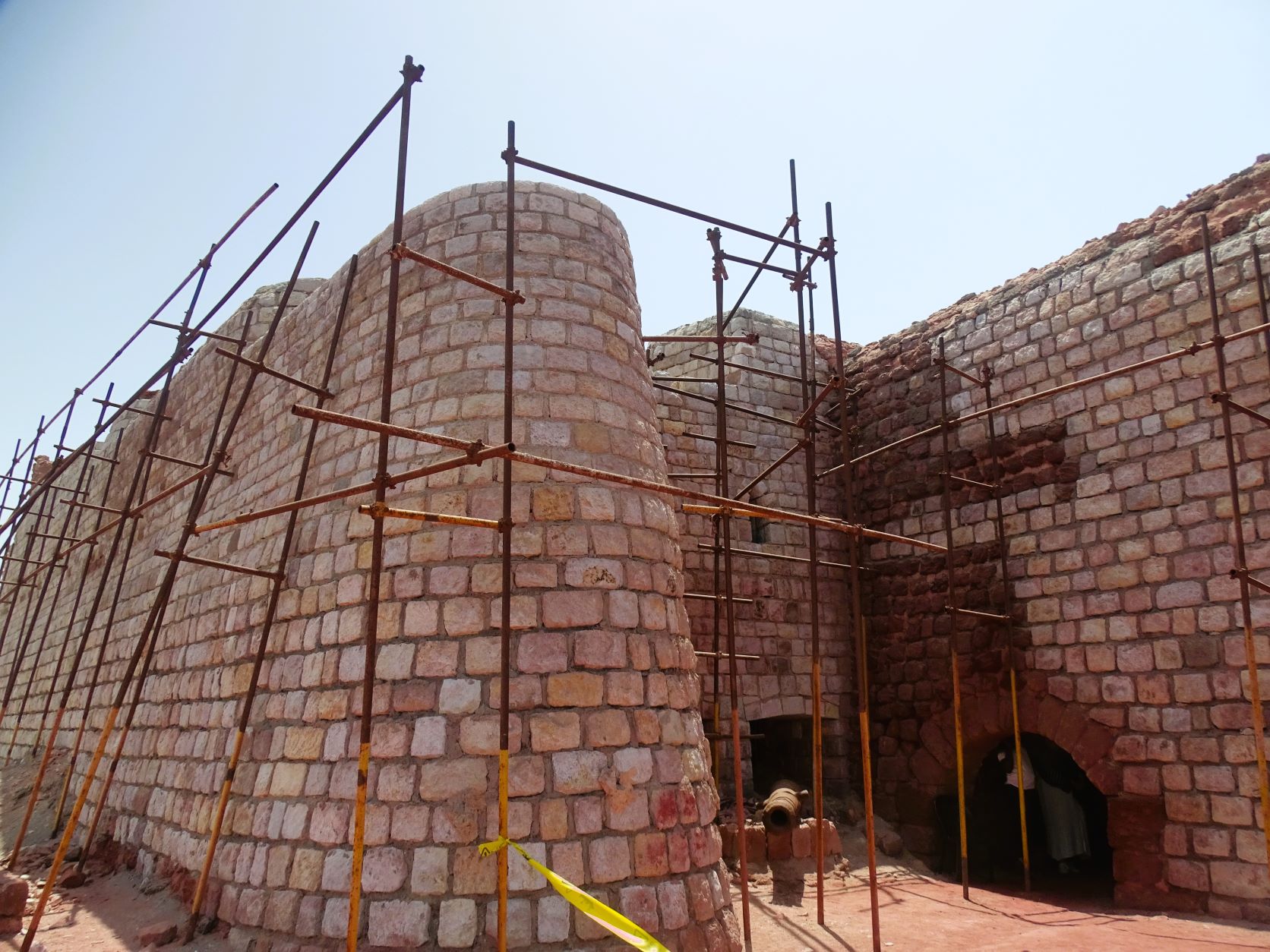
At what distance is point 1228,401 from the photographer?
5852mm

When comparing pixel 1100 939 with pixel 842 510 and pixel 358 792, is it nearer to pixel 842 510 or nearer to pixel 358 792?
pixel 358 792

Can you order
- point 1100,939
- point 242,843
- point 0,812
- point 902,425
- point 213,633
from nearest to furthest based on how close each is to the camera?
point 242,843
point 1100,939
point 213,633
point 0,812
point 902,425

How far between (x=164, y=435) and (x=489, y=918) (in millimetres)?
8796

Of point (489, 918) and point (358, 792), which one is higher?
point (358, 792)

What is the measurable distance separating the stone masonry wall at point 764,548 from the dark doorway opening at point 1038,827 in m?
1.34

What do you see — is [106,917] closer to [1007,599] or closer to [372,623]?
[372,623]

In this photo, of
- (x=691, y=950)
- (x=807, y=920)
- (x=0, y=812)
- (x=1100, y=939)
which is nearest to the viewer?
(x=691, y=950)

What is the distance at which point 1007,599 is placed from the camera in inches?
322

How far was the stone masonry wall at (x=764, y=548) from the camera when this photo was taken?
29.0 feet

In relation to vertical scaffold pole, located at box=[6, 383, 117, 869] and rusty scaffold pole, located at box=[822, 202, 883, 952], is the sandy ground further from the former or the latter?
rusty scaffold pole, located at box=[822, 202, 883, 952]

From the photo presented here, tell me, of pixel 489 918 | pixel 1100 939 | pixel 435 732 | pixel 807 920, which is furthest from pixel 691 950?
pixel 1100 939

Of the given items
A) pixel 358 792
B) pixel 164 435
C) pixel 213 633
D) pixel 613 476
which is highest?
pixel 164 435

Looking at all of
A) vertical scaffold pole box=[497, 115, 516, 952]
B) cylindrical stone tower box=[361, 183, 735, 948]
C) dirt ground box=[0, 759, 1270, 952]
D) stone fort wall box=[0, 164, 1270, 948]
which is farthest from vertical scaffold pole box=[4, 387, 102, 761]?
vertical scaffold pole box=[497, 115, 516, 952]

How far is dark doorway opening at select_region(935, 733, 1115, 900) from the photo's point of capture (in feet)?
26.8
